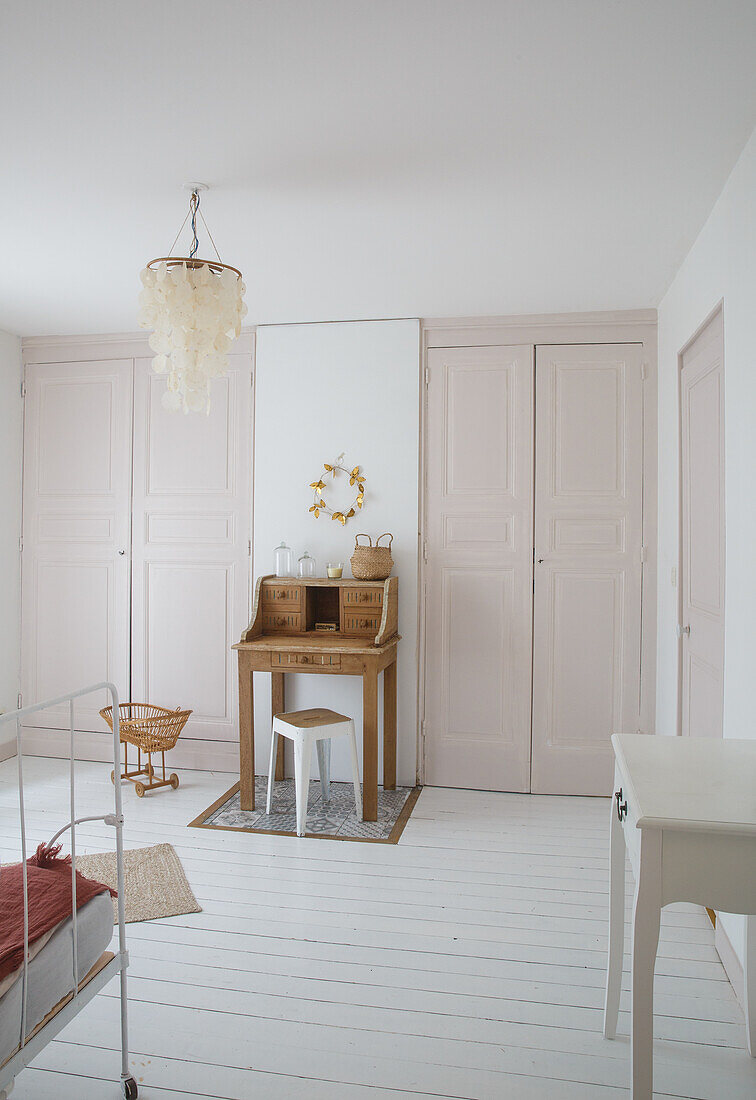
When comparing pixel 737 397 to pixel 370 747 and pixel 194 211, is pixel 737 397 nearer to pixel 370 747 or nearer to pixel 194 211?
pixel 194 211

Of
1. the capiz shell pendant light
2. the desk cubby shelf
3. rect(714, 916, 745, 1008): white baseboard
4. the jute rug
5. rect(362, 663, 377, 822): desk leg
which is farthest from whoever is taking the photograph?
the desk cubby shelf

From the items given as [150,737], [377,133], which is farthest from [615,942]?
[150,737]

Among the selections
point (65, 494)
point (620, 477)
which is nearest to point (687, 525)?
point (620, 477)

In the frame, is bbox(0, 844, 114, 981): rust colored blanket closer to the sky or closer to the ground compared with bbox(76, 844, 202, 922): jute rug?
closer to the sky

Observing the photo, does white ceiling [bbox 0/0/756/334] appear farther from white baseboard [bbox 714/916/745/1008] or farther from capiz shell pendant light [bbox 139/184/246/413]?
white baseboard [bbox 714/916/745/1008]

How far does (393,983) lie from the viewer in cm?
245

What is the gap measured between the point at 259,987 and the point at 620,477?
294 cm

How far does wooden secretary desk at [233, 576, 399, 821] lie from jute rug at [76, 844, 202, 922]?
644 mm

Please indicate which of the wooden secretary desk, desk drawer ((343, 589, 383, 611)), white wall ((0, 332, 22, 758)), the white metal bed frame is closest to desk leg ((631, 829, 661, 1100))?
the white metal bed frame

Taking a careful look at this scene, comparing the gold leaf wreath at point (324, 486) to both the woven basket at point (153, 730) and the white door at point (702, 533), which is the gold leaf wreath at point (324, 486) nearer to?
the woven basket at point (153, 730)

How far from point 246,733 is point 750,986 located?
247 centimetres

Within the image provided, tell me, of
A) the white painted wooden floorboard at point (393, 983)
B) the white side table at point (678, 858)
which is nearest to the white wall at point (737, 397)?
the white painted wooden floorboard at point (393, 983)

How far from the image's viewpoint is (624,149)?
2.42 metres

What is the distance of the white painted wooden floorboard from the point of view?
2031 millimetres
